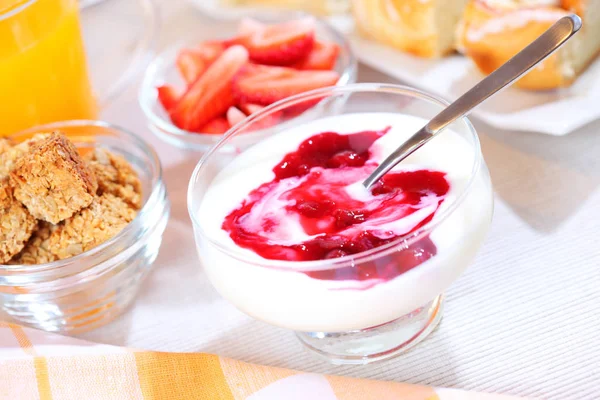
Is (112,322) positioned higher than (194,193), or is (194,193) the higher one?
(194,193)

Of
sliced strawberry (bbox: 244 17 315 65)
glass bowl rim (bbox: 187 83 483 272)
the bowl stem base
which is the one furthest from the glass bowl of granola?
sliced strawberry (bbox: 244 17 315 65)

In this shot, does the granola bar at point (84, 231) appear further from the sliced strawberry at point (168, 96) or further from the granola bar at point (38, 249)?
the sliced strawberry at point (168, 96)

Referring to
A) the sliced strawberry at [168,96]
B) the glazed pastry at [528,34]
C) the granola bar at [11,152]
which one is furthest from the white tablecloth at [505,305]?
the granola bar at [11,152]

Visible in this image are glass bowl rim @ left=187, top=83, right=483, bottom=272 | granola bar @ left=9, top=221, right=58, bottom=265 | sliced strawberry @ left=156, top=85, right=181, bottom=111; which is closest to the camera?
glass bowl rim @ left=187, top=83, right=483, bottom=272

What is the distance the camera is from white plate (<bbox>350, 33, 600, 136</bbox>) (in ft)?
5.37

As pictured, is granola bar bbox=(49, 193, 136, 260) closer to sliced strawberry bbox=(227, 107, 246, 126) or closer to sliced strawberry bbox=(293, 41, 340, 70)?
sliced strawberry bbox=(227, 107, 246, 126)

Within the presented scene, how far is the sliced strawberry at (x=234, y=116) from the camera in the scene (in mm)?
1802

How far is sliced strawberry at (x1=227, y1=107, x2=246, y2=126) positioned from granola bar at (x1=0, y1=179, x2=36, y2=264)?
568 mm

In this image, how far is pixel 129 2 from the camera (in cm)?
270

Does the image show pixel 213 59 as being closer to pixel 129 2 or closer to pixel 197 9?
pixel 197 9

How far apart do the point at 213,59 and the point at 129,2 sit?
89cm

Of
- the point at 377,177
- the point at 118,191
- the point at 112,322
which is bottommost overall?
the point at 112,322

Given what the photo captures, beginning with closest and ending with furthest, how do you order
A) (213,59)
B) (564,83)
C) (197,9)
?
(564,83) < (213,59) < (197,9)

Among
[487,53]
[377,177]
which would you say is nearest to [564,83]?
[487,53]
